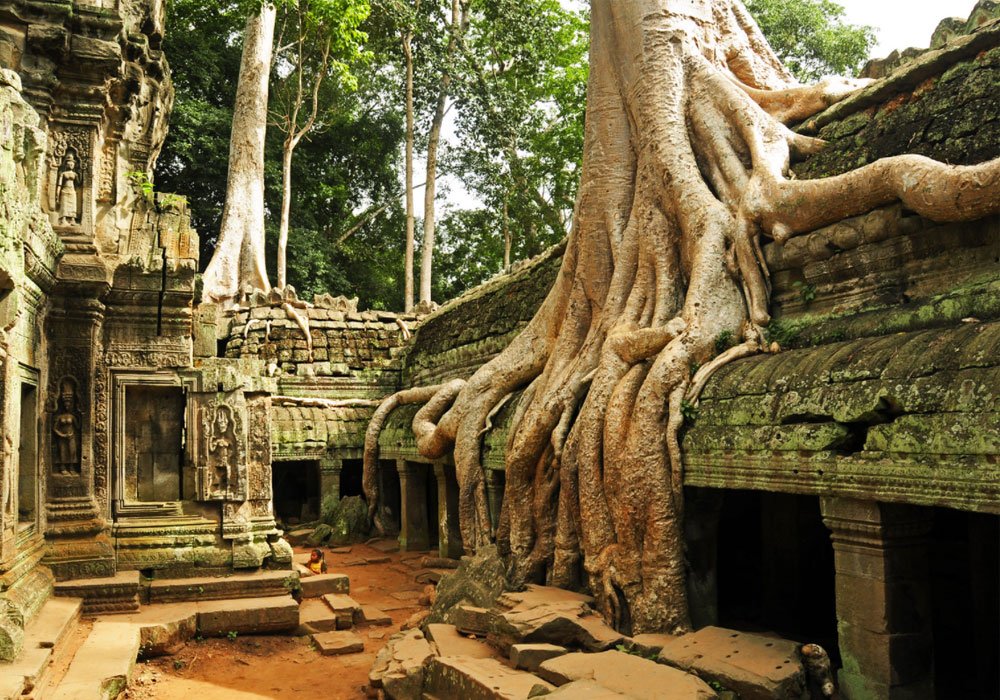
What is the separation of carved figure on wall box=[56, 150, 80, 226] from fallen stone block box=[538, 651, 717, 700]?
5.89m

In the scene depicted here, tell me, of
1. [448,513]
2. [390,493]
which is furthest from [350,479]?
[448,513]

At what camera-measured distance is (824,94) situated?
7.37 m

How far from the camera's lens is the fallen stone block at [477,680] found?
482 cm

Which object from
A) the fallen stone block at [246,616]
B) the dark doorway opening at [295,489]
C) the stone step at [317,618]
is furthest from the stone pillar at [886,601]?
the dark doorway opening at [295,489]

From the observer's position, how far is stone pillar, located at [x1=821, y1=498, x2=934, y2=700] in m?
4.52

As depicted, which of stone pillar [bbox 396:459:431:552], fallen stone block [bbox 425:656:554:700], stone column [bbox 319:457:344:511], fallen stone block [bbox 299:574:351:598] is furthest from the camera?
stone column [bbox 319:457:344:511]

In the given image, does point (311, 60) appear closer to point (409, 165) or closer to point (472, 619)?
point (409, 165)

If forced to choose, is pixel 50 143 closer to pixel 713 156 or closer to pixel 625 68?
pixel 625 68

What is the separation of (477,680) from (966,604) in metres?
3.70

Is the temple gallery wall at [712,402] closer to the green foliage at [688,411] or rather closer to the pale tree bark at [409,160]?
the green foliage at [688,411]

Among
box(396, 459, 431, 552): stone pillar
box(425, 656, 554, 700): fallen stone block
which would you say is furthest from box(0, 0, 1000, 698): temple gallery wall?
box(425, 656, 554, 700): fallen stone block

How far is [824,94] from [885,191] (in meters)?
2.16

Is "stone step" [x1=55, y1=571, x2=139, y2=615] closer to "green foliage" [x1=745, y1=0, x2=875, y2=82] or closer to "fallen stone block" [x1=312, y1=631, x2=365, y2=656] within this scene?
"fallen stone block" [x1=312, y1=631, x2=365, y2=656]

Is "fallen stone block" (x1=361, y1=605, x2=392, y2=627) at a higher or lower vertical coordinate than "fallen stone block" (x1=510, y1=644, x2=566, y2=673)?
lower
